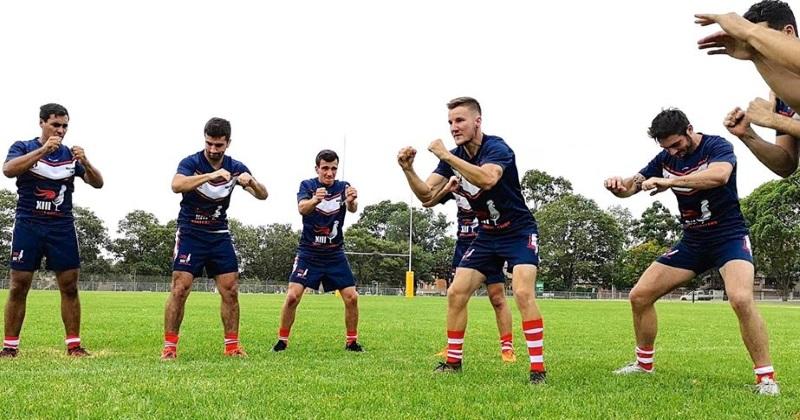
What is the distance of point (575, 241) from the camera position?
100 m

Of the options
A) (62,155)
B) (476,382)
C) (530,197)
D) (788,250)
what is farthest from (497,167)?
(530,197)

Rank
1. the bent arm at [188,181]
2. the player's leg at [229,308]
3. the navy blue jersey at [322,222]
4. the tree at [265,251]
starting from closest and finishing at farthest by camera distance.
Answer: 1. the bent arm at [188,181]
2. the player's leg at [229,308]
3. the navy blue jersey at [322,222]
4. the tree at [265,251]

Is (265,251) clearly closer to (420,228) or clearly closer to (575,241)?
(420,228)

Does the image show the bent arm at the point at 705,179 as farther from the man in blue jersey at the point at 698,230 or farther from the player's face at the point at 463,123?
the player's face at the point at 463,123

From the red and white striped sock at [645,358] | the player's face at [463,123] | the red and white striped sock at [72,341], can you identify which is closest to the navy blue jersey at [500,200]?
the player's face at [463,123]

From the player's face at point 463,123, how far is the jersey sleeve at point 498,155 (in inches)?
9.5

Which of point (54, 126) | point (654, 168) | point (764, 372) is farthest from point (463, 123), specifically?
point (54, 126)

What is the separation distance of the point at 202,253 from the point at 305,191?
2.22 metres

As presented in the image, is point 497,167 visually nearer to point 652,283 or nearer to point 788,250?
point 652,283

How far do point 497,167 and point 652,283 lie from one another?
7.00 ft

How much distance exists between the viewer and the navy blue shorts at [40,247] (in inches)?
324

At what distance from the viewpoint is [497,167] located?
6.50 meters

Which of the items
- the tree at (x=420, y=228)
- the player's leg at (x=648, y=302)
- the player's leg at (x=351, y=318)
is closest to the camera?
the player's leg at (x=648, y=302)

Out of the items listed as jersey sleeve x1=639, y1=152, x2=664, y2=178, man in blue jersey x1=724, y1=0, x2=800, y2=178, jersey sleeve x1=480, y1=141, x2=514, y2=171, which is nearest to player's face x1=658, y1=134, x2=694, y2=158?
jersey sleeve x1=639, y1=152, x2=664, y2=178
